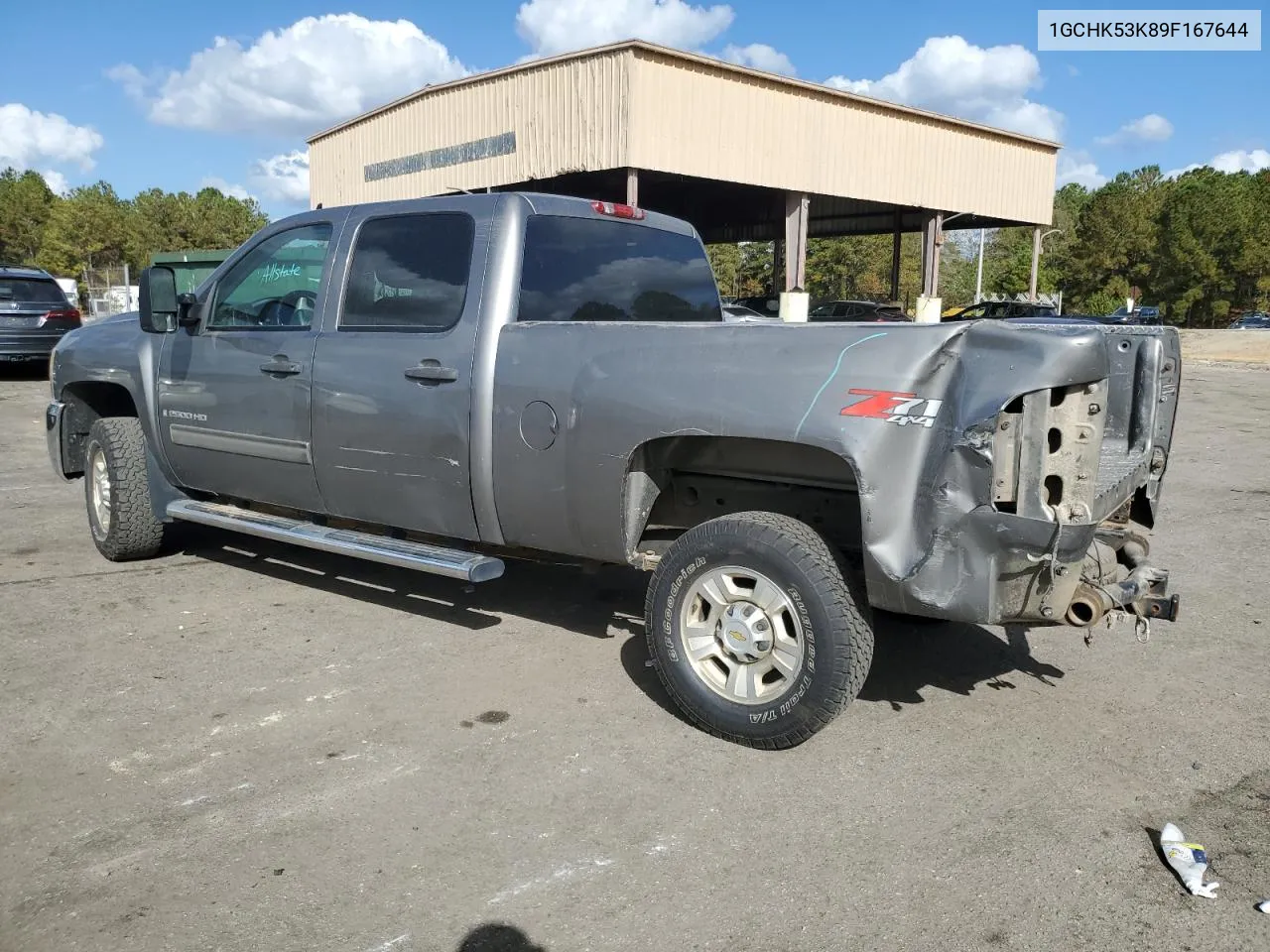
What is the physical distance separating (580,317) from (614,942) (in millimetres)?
2792

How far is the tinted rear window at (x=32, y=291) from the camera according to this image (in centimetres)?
1616

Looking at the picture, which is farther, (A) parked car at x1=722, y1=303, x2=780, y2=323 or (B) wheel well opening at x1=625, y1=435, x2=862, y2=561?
(A) parked car at x1=722, y1=303, x2=780, y2=323

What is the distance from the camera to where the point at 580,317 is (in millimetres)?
4691

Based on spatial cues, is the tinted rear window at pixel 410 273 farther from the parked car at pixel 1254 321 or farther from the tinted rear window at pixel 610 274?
the parked car at pixel 1254 321

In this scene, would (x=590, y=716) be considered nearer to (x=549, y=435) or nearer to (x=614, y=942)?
(x=549, y=435)

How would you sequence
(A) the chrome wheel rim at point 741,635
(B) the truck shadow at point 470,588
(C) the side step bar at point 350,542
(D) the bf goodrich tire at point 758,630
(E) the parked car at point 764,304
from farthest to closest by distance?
(E) the parked car at point 764,304, (B) the truck shadow at point 470,588, (C) the side step bar at point 350,542, (A) the chrome wheel rim at point 741,635, (D) the bf goodrich tire at point 758,630

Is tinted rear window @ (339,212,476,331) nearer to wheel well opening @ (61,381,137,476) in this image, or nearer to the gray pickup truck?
the gray pickup truck

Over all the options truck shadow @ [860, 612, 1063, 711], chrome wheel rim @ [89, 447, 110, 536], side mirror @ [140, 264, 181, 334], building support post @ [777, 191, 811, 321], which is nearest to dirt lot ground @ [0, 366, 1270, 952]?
truck shadow @ [860, 612, 1063, 711]

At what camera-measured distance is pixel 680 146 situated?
852 inches

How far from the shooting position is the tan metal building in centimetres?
2111

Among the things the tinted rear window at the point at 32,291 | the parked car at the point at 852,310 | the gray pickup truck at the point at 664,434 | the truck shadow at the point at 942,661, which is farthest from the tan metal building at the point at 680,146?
the truck shadow at the point at 942,661

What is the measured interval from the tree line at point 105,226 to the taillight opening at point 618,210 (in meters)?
51.1

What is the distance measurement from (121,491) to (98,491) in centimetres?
47

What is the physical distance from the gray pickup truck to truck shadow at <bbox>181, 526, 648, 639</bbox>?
0.60 meters
